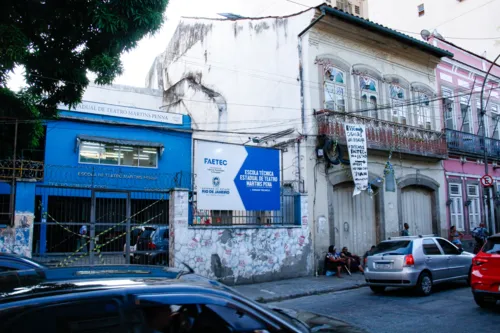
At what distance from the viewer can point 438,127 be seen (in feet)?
69.9

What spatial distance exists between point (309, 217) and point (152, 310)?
1312 centimetres

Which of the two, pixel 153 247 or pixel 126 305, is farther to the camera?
pixel 153 247

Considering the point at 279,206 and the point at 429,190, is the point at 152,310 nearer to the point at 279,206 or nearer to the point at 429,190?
the point at 279,206

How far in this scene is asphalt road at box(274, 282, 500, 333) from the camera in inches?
A: 296

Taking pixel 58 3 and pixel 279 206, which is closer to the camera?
pixel 58 3

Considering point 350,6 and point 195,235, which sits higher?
point 350,6

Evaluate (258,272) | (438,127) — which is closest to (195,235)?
(258,272)

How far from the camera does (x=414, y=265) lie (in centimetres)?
1059

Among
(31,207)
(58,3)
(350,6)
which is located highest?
(350,6)

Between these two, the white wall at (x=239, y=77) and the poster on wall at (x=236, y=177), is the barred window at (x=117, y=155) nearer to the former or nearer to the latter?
the white wall at (x=239, y=77)

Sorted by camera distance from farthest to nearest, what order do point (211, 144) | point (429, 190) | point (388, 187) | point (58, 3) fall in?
1. point (429, 190)
2. point (388, 187)
3. point (211, 144)
4. point (58, 3)

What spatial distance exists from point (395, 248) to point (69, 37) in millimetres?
8944

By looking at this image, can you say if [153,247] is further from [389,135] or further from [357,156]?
[389,135]

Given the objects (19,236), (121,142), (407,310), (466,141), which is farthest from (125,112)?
(466,141)
